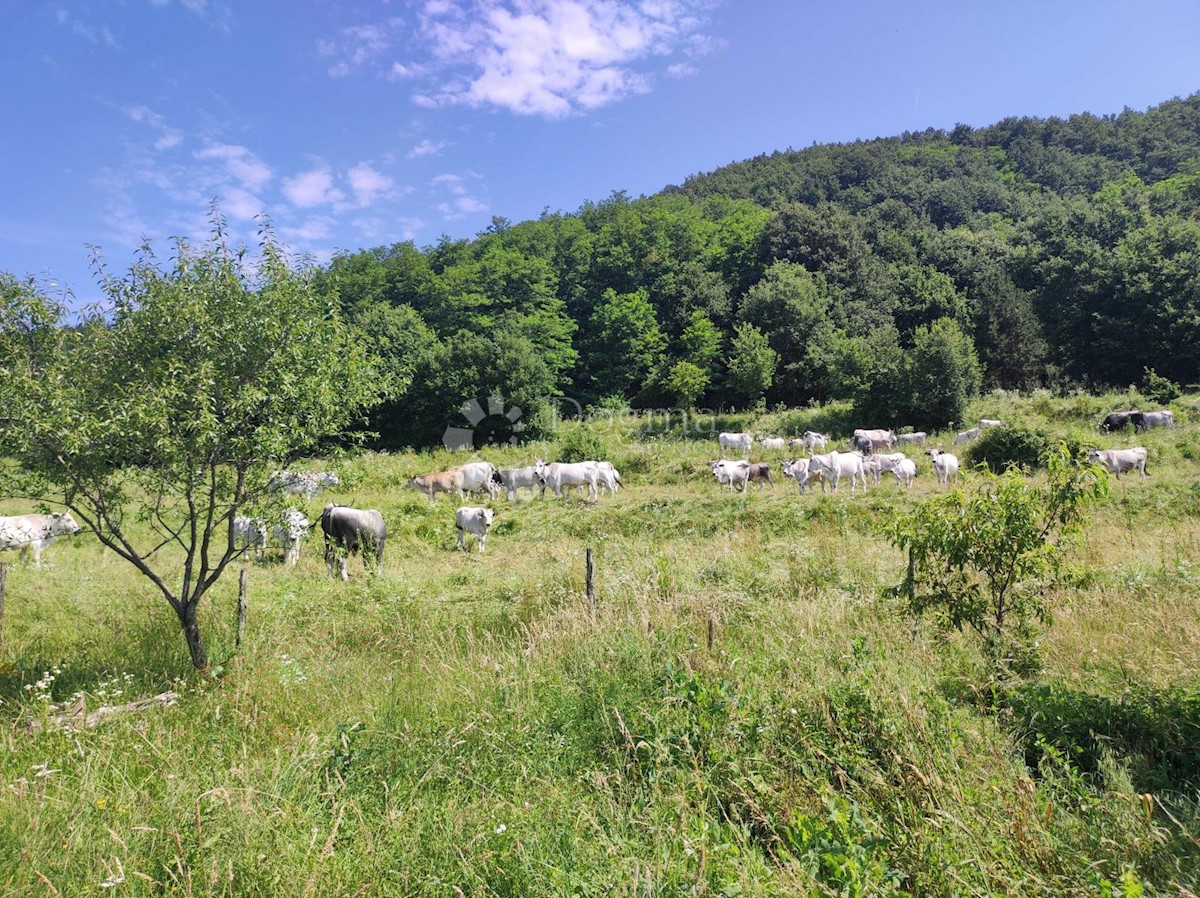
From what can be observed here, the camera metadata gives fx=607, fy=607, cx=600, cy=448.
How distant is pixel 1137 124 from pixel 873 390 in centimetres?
8223

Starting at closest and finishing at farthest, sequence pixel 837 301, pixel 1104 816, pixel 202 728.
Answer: pixel 1104 816 → pixel 202 728 → pixel 837 301

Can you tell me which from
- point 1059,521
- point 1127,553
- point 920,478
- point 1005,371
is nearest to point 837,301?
point 1005,371

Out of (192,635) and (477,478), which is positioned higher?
(192,635)

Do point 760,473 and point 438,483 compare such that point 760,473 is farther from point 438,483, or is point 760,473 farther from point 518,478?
point 438,483

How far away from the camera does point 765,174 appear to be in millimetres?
94562

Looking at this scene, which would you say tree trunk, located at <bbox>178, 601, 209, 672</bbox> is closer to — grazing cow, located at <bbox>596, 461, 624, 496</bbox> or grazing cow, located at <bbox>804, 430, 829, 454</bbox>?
grazing cow, located at <bbox>596, 461, 624, 496</bbox>

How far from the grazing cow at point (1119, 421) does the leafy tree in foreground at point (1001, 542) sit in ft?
81.8

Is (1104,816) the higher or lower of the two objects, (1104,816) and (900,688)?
the lower

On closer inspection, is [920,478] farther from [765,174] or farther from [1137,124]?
[1137,124]

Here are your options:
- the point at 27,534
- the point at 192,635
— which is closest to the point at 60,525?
the point at 27,534

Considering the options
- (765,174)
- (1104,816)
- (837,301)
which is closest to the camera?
(1104,816)

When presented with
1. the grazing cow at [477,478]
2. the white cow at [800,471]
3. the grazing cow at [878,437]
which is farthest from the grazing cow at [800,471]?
the grazing cow at [477,478]

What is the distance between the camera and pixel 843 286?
184ft

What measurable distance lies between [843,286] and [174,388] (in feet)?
193
